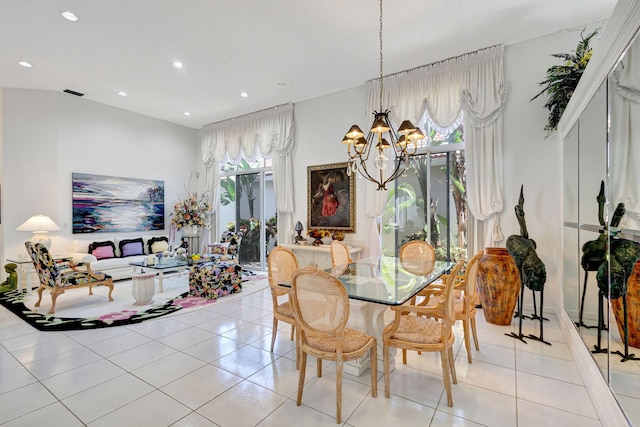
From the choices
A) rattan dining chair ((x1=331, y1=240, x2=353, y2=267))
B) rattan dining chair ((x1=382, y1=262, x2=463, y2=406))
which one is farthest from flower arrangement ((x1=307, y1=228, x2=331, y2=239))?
rattan dining chair ((x1=382, y1=262, x2=463, y2=406))

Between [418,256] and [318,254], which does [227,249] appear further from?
[418,256]

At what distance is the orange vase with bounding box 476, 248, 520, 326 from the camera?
3439mm

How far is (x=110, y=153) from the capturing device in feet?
20.7

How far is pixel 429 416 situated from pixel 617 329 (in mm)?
1225

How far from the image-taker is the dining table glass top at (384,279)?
2.12m

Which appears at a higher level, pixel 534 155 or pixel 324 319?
pixel 534 155

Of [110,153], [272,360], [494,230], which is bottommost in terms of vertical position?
[272,360]

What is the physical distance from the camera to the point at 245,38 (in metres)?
3.84

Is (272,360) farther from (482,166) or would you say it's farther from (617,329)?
(482,166)

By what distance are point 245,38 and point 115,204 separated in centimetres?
465

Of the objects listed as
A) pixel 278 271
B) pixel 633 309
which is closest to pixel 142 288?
pixel 278 271

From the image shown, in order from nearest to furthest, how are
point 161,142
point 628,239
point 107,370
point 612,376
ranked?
point 628,239, point 612,376, point 107,370, point 161,142

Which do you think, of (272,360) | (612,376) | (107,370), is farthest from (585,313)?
(107,370)

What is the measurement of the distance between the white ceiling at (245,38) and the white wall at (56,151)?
498mm
